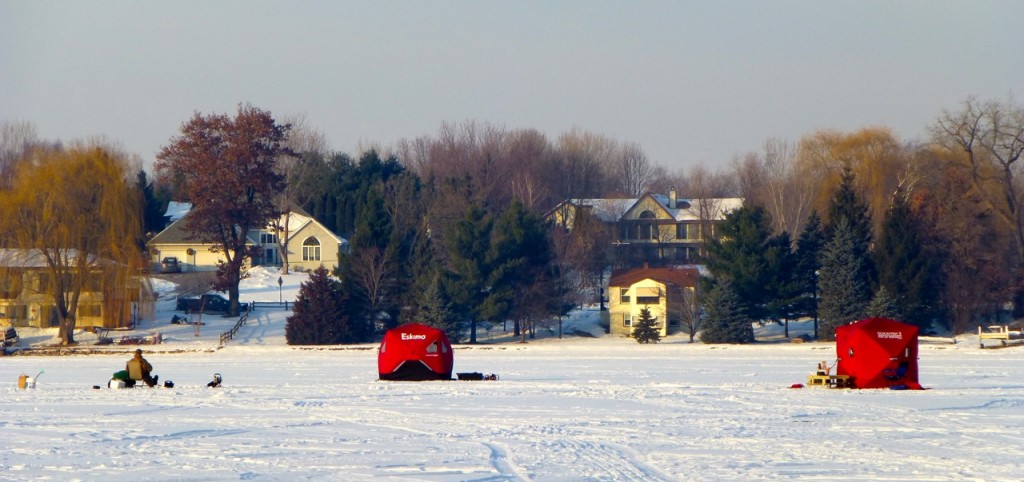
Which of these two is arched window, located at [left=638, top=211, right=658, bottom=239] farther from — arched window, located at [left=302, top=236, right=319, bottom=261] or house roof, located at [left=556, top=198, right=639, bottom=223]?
arched window, located at [left=302, top=236, right=319, bottom=261]

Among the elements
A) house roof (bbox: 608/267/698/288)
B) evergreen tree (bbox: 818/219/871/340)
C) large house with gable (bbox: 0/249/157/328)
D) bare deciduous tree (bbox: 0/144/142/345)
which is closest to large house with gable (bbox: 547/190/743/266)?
house roof (bbox: 608/267/698/288)

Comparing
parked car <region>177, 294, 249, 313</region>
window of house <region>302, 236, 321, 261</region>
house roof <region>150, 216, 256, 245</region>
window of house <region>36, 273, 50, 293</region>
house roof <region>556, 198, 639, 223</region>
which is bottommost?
parked car <region>177, 294, 249, 313</region>

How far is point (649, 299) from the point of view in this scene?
6538cm

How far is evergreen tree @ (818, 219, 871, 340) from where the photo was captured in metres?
57.3

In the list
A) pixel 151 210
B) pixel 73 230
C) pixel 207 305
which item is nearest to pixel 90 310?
pixel 73 230

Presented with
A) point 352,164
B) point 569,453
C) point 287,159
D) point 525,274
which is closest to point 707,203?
point 352,164

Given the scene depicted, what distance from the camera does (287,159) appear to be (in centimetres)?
11112

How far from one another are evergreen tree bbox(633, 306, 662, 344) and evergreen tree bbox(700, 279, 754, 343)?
2.29 m

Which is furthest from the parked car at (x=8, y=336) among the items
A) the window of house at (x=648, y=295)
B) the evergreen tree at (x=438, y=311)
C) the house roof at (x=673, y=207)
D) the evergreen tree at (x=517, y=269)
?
the house roof at (x=673, y=207)

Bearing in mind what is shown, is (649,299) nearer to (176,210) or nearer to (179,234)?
(179,234)

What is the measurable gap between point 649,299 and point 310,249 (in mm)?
35172

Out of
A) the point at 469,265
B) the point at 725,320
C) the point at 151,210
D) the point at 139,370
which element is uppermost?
the point at 151,210

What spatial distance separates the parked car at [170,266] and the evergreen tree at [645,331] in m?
40.7

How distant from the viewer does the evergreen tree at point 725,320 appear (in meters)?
56.3
